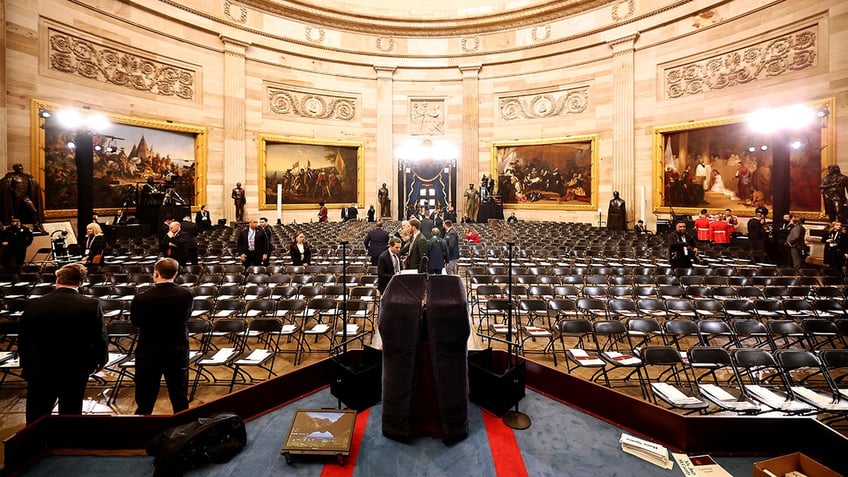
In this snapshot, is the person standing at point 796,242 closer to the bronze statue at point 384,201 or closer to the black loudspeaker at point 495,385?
the black loudspeaker at point 495,385

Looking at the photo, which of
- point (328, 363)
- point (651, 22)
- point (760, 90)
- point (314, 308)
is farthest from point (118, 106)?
point (760, 90)

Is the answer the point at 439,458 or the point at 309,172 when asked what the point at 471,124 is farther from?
the point at 439,458

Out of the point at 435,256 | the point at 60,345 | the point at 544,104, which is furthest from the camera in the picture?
the point at 544,104

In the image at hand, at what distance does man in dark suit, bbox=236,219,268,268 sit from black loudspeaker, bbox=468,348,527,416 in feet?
21.3

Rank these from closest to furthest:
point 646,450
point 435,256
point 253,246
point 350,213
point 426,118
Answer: point 646,450 < point 435,256 < point 253,246 < point 350,213 < point 426,118

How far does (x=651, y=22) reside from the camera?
2008cm

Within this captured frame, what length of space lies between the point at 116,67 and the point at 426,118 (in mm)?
15104

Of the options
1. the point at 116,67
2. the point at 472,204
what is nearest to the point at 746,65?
the point at 472,204

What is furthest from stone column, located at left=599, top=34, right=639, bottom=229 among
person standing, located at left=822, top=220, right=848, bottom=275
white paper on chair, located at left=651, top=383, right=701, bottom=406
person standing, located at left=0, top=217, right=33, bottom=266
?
person standing, located at left=0, top=217, right=33, bottom=266

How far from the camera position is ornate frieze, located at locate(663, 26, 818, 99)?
50.8 feet

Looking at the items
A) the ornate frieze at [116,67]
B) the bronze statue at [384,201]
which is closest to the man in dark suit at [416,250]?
the ornate frieze at [116,67]

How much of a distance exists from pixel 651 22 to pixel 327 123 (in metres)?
16.9

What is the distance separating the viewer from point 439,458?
3.72 m

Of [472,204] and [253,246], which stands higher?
[472,204]
